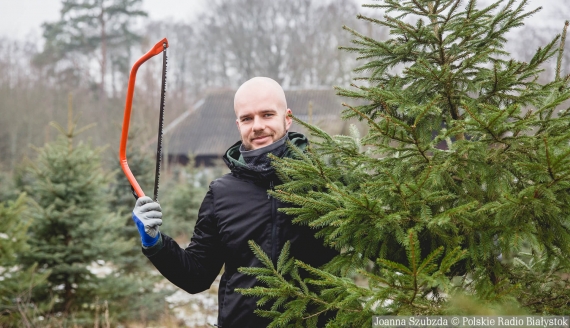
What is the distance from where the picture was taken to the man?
239 cm

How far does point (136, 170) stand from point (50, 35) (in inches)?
956

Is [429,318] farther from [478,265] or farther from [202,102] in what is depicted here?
[202,102]

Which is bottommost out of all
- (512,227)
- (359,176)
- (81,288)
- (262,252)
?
(81,288)

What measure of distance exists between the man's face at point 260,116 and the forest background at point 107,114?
4.14 meters

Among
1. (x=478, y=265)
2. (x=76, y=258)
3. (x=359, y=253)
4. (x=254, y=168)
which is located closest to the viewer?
(x=478, y=265)

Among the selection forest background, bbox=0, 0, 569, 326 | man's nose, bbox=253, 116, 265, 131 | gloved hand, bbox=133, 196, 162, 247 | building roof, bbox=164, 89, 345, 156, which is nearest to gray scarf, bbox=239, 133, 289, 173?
man's nose, bbox=253, 116, 265, 131

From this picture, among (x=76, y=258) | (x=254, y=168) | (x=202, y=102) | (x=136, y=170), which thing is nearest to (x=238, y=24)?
(x=202, y=102)

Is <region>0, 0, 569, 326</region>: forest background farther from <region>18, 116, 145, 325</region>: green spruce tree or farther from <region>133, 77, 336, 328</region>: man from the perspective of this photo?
<region>133, 77, 336, 328</region>: man

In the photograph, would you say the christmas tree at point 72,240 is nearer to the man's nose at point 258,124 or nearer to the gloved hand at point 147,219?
the gloved hand at point 147,219

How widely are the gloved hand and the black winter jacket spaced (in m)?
0.06

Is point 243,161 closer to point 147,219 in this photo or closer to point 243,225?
point 243,225

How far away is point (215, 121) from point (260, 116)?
91.2 feet

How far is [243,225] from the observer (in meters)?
2.48

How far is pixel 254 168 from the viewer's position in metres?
2.47
